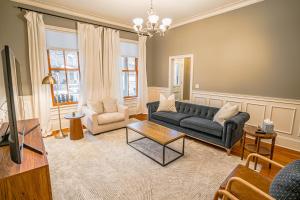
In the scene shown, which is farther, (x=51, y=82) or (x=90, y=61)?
(x=90, y=61)

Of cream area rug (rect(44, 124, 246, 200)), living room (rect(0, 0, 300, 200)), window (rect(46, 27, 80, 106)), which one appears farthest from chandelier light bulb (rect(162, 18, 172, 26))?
window (rect(46, 27, 80, 106))

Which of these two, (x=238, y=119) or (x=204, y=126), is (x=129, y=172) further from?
(x=238, y=119)

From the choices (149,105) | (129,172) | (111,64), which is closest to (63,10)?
(111,64)

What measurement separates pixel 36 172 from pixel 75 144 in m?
2.12

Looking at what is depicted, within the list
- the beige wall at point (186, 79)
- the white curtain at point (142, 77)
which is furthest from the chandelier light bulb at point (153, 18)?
the beige wall at point (186, 79)

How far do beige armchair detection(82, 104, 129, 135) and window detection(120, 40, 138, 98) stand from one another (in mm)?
1208

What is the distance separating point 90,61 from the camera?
4.12m

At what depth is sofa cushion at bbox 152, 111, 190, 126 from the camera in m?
3.59

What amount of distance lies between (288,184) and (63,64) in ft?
14.9

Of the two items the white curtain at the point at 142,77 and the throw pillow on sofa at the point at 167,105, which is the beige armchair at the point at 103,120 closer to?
the throw pillow on sofa at the point at 167,105

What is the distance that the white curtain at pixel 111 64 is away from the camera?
14.4 ft

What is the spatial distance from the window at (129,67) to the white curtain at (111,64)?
271 mm

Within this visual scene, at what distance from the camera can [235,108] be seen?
301cm

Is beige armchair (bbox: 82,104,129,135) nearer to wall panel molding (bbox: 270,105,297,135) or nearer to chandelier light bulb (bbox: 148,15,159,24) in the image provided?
chandelier light bulb (bbox: 148,15,159,24)
